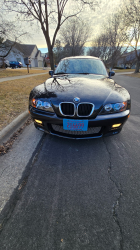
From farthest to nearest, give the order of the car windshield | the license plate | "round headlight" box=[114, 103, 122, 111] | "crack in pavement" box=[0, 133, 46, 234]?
the car windshield → "round headlight" box=[114, 103, 122, 111] → the license plate → "crack in pavement" box=[0, 133, 46, 234]

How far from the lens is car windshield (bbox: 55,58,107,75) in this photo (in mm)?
3365

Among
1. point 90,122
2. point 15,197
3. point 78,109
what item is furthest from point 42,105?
point 15,197

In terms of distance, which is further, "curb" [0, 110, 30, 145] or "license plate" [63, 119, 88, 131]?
"curb" [0, 110, 30, 145]

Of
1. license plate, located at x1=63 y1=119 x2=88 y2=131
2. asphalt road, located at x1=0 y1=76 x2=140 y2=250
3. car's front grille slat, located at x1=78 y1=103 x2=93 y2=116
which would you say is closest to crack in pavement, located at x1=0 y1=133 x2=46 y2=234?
asphalt road, located at x1=0 y1=76 x2=140 y2=250

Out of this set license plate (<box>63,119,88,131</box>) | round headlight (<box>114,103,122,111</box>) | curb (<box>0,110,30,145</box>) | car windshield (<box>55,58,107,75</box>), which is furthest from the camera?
car windshield (<box>55,58,107,75</box>)

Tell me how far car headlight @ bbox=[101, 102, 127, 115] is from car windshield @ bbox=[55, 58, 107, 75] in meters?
1.62

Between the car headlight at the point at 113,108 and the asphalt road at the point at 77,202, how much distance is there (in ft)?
2.21

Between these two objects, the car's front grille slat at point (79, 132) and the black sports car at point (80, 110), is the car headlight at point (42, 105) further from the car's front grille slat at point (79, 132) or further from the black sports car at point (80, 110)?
the car's front grille slat at point (79, 132)

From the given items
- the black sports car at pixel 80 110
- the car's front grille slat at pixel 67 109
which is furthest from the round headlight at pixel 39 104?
the car's front grille slat at pixel 67 109

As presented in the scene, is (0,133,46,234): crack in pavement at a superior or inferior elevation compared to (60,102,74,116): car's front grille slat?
inferior

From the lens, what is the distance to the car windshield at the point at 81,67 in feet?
11.0

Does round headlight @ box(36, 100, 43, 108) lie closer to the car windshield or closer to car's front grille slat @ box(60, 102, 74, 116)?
car's front grille slat @ box(60, 102, 74, 116)

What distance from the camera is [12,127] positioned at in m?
2.91

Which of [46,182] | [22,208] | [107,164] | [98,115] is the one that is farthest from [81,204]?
[98,115]
